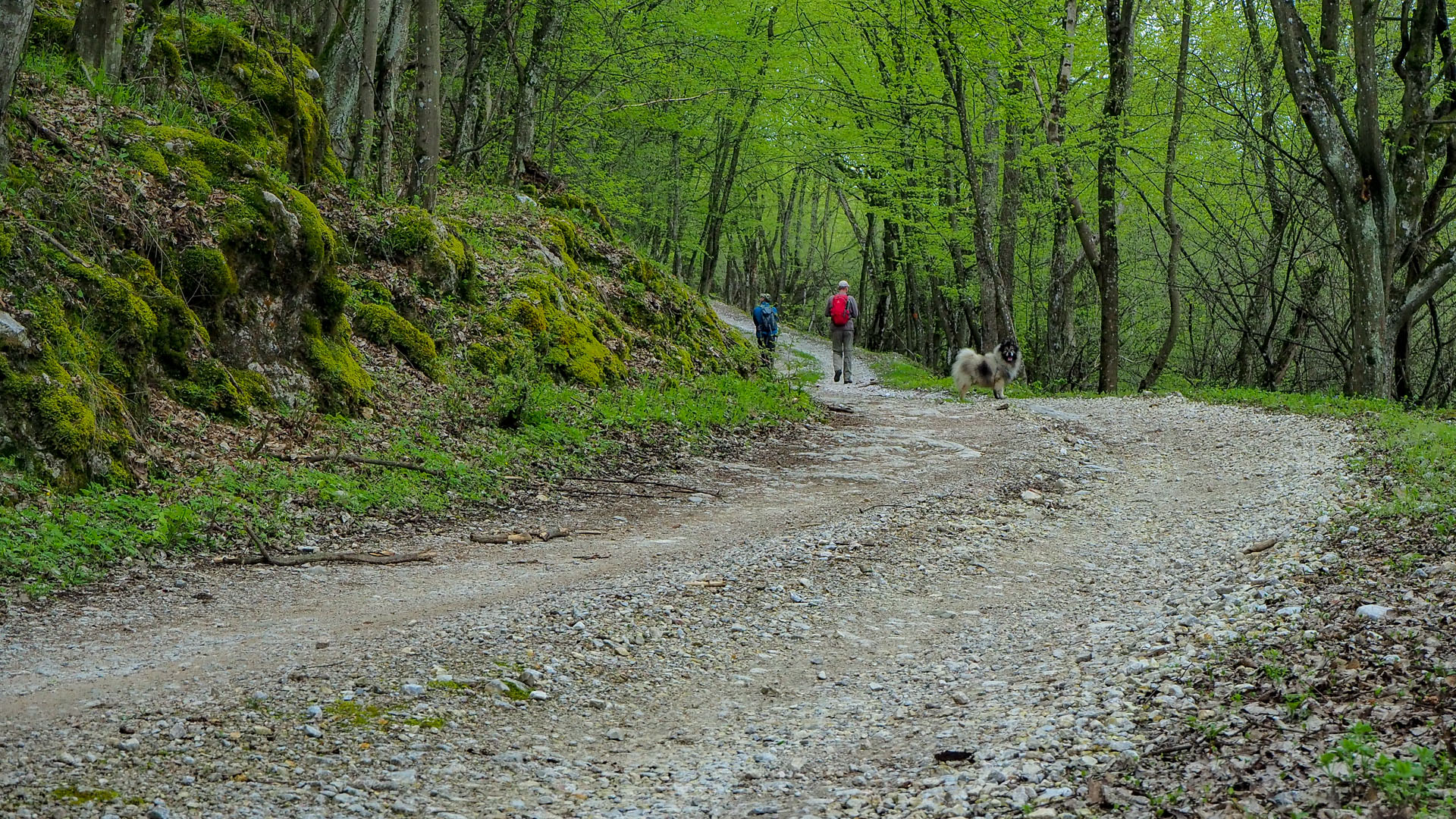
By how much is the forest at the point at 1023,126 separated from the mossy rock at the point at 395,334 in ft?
8.74

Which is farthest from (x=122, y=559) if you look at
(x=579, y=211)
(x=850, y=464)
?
(x=579, y=211)

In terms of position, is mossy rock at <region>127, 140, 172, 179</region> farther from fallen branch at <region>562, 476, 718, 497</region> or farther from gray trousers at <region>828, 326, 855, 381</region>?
gray trousers at <region>828, 326, 855, 381</region>

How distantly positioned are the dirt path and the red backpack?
11526 millimetres

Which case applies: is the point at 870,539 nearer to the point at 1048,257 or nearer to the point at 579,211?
the point at 579,211

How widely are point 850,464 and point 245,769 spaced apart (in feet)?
27.3

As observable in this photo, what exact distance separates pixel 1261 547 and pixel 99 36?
10.8m

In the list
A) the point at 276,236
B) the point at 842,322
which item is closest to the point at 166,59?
the point at 276,236

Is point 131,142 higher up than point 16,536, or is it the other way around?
point 131,142

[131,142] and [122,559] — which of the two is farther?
[131,142]

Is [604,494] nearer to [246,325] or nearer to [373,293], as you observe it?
[246,325]

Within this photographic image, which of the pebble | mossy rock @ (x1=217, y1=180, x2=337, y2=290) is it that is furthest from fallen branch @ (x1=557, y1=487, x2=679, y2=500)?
the pebble

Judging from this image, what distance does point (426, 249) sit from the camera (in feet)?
37.5

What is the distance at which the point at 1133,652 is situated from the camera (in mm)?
4562

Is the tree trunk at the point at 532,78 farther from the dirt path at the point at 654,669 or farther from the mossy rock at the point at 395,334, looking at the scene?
the dirt path at the point at 654,669
